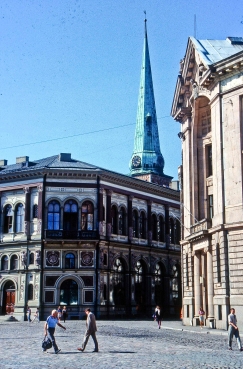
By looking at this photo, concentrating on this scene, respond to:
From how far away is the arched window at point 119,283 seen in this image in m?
66.9

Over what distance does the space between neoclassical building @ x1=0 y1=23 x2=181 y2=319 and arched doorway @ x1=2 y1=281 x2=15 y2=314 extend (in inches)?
4.4

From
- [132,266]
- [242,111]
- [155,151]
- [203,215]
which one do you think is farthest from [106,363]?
[155,151]

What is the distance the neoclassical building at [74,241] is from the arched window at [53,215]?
110 mm

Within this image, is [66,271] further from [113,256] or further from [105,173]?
[105,173]

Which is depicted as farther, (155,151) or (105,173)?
(155,151)

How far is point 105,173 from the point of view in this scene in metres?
66.3

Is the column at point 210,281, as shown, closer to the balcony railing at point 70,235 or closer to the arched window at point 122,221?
the balcony railing at point 70,235

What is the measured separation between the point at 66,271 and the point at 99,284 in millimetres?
3815

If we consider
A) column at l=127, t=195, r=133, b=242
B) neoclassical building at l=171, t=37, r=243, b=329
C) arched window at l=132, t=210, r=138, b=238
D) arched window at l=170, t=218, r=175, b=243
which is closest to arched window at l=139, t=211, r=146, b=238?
arched window at l=132, t=210, r=138, b=238

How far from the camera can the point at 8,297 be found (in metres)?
65.3

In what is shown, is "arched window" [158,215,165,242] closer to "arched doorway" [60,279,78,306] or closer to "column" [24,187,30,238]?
"arched doorway" [60,279,78,306]

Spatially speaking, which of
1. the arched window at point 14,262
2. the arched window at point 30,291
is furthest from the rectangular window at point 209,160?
the arched window at point 14,262

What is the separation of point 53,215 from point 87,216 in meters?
3.75

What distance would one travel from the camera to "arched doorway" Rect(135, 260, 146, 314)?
230 feet
